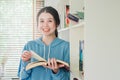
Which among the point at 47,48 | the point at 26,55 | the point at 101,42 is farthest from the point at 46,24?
the point at 101,42

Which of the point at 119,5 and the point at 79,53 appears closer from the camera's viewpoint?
the point at 119,5

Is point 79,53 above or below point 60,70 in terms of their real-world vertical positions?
above

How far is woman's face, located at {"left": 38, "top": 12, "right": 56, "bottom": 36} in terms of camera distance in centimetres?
169

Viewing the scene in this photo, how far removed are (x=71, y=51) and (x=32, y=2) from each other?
2.02 m

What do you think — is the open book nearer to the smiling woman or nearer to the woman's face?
the woman's face

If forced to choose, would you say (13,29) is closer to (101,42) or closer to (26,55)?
(26,55)

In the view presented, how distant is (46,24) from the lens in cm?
169

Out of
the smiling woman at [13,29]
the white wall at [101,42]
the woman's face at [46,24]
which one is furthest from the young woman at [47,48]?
the smiling woman at [13,29]

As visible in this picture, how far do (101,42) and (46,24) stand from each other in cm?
69

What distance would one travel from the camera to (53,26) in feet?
5.60

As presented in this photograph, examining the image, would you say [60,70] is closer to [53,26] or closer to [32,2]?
[53,26]

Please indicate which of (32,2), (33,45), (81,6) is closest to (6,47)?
(32,2)

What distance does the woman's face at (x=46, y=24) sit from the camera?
1.69 meters

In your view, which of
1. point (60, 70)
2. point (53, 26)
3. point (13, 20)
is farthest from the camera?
point (13, 20)
